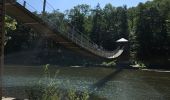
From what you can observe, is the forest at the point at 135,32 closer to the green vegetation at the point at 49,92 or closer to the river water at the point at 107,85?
the river water at the point at 107,85

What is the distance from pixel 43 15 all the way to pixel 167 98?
33.6 feet

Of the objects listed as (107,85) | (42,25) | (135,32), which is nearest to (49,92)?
(42,25)

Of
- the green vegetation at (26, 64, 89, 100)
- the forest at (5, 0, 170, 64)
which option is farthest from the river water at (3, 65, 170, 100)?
the forest at (5, 0, 170, 64)

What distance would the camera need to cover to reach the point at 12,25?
28750mm

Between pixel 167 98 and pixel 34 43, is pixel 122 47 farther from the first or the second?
pixel 167 98

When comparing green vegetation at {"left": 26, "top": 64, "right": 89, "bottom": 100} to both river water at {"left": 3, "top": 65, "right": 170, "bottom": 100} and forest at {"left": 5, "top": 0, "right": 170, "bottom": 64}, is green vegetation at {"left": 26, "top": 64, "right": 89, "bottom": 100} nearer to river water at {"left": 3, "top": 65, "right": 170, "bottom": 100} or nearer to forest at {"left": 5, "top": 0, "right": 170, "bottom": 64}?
river water at {"left": 3, "top": 65, "right": 170, "bottom": 100}

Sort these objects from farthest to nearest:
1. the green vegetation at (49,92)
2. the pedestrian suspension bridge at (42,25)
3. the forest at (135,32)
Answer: the forest at (135,32) < the pedestrian suspension bridge at (42,25) < the green vegetation at (49,92)

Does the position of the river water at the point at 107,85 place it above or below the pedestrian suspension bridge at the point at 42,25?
below

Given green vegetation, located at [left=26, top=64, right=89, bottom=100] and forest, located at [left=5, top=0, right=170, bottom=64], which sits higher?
forest, located at [left=5, top=0, right=170, bottom=64]

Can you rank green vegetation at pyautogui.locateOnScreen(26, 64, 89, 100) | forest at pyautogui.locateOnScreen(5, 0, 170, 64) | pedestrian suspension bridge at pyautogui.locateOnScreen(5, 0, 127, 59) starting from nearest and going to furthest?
green vegetation at pyautogui.locateOnScreen(26, 64, 89, 100) → pedestrian suspension bridge at pyautogui.locateOnScreen(5, 0, 127, 59) → forest at pyautogui.locateOnScreen(5, 0, 170, 64)

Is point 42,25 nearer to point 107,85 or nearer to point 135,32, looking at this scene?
point 107,85

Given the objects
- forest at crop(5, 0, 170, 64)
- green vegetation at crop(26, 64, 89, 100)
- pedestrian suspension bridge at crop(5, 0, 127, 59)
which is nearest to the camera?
green vegetation at crop(26, 64, 89, 100)

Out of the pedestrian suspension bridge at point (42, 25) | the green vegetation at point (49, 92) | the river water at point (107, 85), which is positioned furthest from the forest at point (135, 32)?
the green vegetation at point (49, 92)

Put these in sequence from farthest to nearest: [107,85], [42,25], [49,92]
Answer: [107,85]
[42,25]
[49,92]
